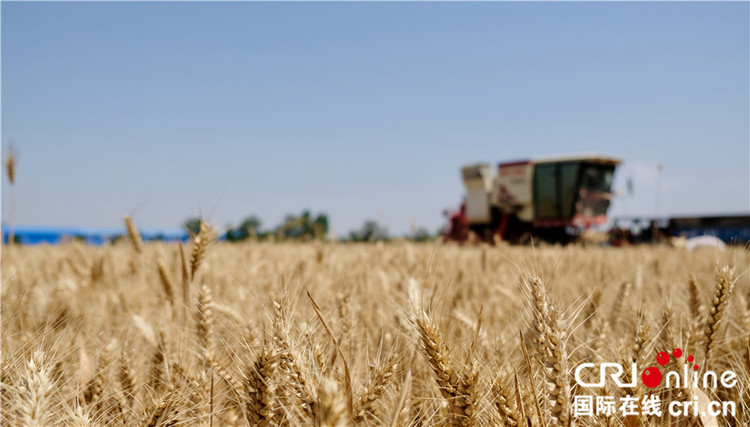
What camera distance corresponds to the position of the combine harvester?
45.0ft

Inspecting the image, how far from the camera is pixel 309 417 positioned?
729 millimetres

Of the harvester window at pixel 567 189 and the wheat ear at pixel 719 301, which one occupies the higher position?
the harvester window at pixel 567 189

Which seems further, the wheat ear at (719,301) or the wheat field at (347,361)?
the wheat ear at (719,301)

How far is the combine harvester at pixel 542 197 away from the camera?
45.0 feet

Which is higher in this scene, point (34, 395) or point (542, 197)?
point (542, 197)

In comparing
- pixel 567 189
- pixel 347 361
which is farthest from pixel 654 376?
pixel 567 189

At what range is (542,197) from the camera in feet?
46.8

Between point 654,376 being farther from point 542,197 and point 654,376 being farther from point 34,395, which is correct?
point 542,197

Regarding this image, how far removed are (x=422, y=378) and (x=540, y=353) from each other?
A: 0.54 m

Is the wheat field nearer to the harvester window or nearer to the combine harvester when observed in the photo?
the combine harvester

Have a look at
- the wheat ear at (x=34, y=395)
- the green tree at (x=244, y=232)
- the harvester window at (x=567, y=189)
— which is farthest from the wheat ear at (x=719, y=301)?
the harvester window at (x=567, y=189)

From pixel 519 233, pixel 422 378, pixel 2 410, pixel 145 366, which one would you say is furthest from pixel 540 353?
pixel 519 233

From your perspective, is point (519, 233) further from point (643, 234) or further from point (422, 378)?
point (422, 378)

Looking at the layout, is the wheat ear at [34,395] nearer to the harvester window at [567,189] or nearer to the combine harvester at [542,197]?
the combine harvester at [542,197]
